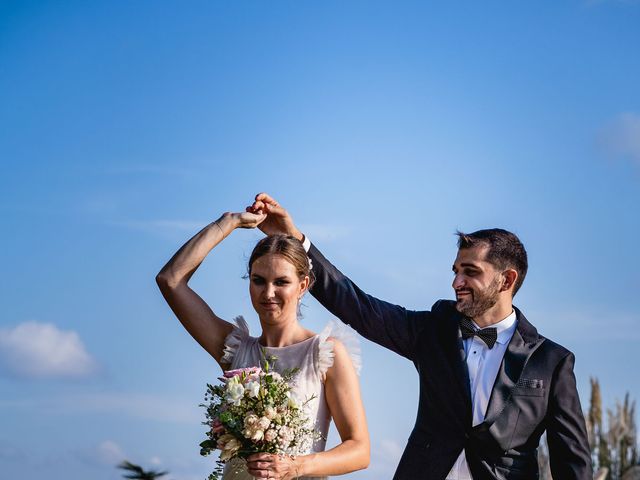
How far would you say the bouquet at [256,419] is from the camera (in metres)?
4.61

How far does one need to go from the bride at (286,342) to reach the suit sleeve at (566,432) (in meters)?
1.16

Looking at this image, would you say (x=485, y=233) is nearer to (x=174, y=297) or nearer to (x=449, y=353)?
(x=449, y=353)

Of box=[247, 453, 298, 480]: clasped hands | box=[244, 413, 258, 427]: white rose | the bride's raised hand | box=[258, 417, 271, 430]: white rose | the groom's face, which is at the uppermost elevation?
the bride's raised hand

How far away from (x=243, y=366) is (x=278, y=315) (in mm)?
344

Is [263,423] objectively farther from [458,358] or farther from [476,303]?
[476,303]

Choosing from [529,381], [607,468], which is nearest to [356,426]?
[529,381]

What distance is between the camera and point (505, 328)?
5.78 m

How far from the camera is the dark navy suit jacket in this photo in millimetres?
5414

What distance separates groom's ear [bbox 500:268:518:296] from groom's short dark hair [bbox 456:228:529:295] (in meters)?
0.03

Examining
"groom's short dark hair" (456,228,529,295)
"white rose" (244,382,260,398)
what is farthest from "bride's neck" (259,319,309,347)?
"groom's short dark hair" (456,228,529,295)

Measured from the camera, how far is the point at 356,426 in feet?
16.4

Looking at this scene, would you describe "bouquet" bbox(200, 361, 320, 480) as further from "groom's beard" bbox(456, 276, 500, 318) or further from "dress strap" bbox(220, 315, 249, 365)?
"groom's beard" bbox(456, 276, 500, 318)

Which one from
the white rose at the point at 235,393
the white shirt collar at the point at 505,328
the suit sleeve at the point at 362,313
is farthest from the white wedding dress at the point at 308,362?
the white shirt collar at the point at 505,328

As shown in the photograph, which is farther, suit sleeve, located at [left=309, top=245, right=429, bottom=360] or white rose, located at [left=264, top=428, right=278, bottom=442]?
suit sleeve, located at [left=309, top=245, right=429, bottom=360]
